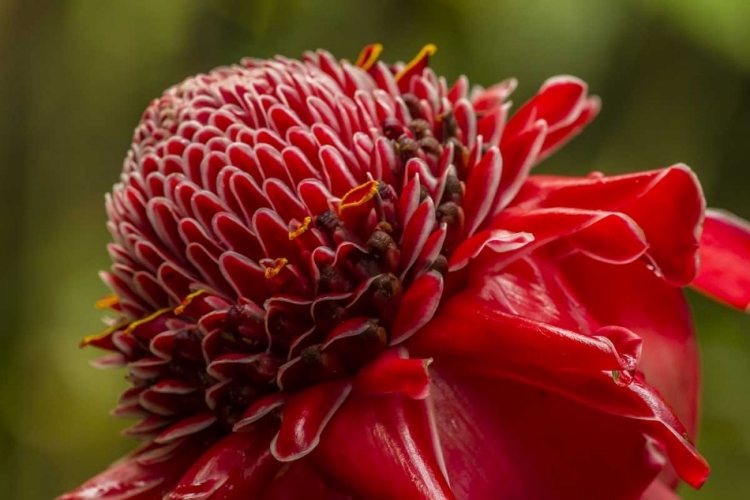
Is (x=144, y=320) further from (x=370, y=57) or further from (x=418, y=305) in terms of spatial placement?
(x=370, y=57)

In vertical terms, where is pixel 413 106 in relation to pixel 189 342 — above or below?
above

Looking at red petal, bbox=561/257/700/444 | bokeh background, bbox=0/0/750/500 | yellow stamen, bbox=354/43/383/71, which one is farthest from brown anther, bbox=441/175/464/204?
bokeh background, bbox=0/0/750/500

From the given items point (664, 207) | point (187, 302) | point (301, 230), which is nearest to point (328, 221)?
point (301, 230)

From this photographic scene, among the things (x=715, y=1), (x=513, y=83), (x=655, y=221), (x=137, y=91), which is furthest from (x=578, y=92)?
(x=137, y=91)

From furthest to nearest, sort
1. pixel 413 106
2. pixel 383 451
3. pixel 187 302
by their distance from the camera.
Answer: pixel 413 106 < pixel 187 302 < pixel 383 451

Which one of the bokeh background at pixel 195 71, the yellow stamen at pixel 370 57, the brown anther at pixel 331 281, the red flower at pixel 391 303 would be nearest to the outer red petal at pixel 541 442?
the red flower at pixel 391 303

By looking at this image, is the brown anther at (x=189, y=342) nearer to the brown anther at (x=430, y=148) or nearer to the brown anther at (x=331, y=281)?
the brown anther at (x=331, y=281)

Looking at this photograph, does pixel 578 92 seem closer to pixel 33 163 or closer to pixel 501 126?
pixel 501 126
